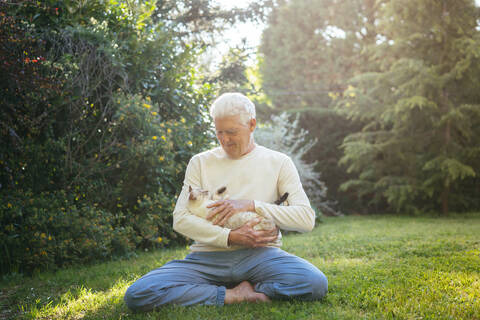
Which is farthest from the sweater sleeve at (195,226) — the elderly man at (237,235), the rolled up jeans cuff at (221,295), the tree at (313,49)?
the tree at (313,49)

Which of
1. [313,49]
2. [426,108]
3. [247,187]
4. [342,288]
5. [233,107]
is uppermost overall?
[313,49]

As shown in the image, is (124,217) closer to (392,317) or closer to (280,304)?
(280,304)

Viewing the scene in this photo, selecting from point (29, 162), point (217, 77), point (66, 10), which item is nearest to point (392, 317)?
point (29, 162)

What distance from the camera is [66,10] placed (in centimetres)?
533

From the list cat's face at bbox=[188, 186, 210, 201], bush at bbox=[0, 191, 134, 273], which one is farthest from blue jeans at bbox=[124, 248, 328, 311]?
bush at bbox=[0, 191, 134, 273]

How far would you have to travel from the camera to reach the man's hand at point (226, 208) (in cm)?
277

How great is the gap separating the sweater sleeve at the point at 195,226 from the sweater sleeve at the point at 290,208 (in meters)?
0.32

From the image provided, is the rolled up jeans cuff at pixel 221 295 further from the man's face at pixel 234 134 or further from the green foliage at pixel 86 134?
the green foliage at pixel 86 134

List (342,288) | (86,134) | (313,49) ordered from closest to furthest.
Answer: (342,288) < (86,134) < (313,49)

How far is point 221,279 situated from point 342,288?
98cm

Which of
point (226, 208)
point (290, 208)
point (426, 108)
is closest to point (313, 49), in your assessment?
point (426, 108)

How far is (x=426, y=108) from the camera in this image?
970 centimetres

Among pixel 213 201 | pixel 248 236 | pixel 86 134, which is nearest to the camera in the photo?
pixel 248 236

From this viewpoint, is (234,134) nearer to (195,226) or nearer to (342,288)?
(195,226)
